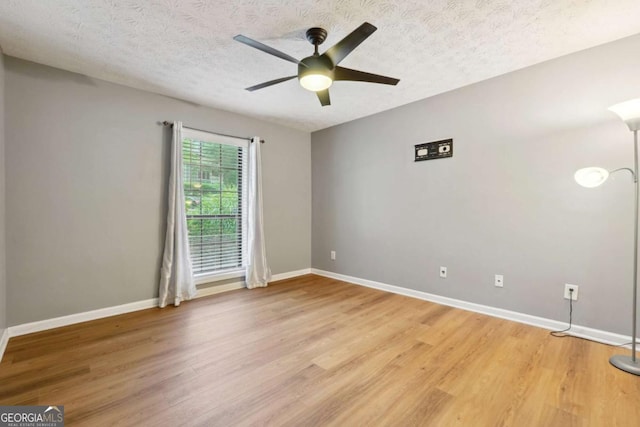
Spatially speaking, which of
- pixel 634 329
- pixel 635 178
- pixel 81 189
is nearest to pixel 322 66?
pixel 635 178

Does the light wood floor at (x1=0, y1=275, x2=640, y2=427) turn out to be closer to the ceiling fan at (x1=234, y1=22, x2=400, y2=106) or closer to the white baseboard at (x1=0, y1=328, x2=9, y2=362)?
the white baseboard at (x1=0, y1=328, x2=9, y2=362)

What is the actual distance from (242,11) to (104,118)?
2.11m

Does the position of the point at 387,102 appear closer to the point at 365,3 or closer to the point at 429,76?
the point at 429,76

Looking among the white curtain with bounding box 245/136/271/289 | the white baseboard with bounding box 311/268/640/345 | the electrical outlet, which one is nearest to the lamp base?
the white baseboard with bounding box 311/268/640/345

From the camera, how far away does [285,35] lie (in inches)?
89.2

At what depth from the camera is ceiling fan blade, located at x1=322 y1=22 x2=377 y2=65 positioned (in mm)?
1677

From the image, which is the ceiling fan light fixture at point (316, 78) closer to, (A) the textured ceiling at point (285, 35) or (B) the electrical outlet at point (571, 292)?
(A) the textured ceiling at point (285, 35)

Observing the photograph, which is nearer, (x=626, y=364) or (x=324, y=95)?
(x=626, y=364)

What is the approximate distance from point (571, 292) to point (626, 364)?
678 millimetres

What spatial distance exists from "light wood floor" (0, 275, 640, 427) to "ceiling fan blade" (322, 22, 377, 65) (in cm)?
224

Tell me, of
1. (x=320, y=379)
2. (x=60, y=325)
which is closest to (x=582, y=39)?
(x=320, y=379)

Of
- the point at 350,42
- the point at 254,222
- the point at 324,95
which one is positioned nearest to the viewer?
the point at 350,42

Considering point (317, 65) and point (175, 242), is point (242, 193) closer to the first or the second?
point (175, 242)

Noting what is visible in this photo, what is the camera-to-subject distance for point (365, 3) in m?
1.92
